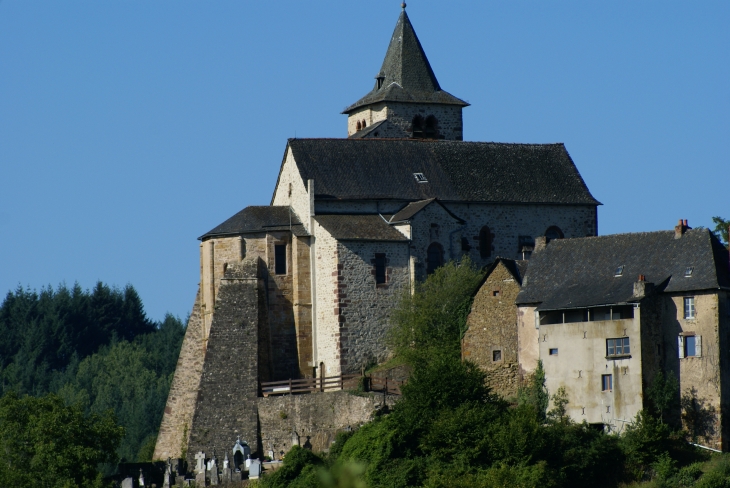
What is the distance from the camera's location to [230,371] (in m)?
55.3

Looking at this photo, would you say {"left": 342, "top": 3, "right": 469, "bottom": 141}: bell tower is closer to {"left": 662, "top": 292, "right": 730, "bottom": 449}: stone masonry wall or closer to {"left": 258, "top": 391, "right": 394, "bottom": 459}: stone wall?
{"left": 258, "top": 391, "right": 394, "bottom": 459}: stone wall

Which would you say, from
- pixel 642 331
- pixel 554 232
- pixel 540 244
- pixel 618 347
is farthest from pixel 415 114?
pixel 642 331

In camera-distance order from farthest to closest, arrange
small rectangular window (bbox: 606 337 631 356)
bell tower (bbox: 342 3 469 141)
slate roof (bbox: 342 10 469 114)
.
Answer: slate roof (bbox: 342 10 469 114), bell tower (bbox: 342 3 469 141), small rectangular window (bbox: 606 337 631 356)

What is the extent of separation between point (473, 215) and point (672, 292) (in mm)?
12678

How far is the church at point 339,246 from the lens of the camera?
181ft

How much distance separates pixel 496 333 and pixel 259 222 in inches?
420

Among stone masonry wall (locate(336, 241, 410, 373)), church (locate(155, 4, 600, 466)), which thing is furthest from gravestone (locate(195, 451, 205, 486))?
stone masonry wall (locate(336, 241, 410, 373))

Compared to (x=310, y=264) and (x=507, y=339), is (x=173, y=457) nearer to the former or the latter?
(x=310, y=264)

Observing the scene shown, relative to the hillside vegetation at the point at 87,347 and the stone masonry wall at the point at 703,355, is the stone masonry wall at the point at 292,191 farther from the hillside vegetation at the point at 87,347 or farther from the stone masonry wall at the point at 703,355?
the hillside vegetation at the point at 87,347

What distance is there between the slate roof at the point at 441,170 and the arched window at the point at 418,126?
14.5 ft

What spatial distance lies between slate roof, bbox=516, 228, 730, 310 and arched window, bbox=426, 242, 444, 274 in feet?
17.6

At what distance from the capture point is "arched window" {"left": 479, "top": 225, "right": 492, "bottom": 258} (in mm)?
58438

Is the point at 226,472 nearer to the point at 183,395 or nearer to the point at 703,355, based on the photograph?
the point at 183,395

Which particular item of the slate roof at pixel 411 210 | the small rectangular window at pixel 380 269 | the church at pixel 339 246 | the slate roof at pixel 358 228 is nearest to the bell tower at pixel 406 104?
the church at pixel 339 246
